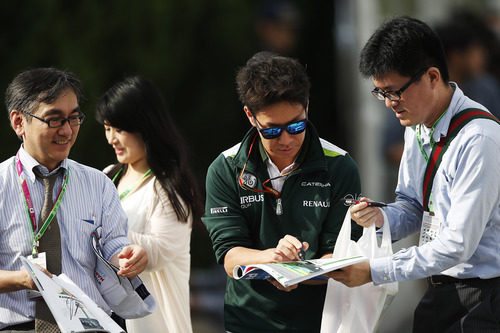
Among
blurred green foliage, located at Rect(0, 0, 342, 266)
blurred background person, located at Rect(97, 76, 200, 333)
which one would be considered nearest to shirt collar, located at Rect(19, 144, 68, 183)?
blurred background person, located at Rect(97, 76, 200, 333)

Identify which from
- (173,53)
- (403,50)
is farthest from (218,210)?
(173,53)

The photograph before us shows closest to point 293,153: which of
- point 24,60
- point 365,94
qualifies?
Result: point 24,60

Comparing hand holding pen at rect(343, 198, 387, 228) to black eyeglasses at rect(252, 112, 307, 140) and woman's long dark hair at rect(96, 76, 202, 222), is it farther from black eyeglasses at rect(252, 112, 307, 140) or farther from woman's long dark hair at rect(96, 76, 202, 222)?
woman's long dark hair at rect(96, 76, 202, 222)

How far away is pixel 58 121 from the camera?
3.96 m

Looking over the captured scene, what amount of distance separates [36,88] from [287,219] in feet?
4.19

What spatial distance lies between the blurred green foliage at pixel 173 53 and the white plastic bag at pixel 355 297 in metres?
3.61

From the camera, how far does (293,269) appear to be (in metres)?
3.71

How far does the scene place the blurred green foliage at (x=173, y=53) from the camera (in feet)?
23.4

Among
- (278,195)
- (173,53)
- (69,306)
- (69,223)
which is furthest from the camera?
(173,53)

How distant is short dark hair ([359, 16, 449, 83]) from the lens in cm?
380

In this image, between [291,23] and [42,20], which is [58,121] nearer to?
[42,20]

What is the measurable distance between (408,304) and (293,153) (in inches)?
168

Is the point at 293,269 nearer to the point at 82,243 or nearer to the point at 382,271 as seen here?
the point at 382,271

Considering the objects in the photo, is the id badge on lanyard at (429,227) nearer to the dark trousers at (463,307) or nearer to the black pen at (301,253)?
the dark trousers at (463,307)
